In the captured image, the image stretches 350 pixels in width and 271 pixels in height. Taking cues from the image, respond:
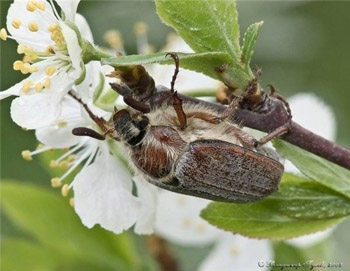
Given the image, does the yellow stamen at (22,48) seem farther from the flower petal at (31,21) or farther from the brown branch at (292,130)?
the brown branch at (292,130)

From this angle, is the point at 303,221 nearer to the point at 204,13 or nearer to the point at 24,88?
the point at 204,13

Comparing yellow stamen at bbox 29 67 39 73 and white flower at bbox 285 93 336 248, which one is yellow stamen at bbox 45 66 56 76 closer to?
yellow stamen at bbox 29 67 39 73

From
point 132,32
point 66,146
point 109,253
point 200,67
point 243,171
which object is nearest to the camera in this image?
point 200,67

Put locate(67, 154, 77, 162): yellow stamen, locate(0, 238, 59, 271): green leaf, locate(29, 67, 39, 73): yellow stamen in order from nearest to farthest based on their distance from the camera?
locate(29, 67, 39, 73): yellow stamen
locate(67, 154, 77, 162): yellow stamen
locate(0, 238, 59, 271): green leaf

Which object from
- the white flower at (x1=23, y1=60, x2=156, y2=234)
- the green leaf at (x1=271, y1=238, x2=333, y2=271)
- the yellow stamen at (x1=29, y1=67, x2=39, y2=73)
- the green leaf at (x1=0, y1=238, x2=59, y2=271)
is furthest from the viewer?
the green leaf at (x1=271, y1=238, x2=333, y2=271)

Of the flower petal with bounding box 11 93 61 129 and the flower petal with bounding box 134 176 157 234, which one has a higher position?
the flower petal with bounding box 11 93 61 129

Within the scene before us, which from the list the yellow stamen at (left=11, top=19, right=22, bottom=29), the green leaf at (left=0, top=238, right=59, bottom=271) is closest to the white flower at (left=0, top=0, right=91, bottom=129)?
the yellow stamen at (left=11, top=19, right=22, bottom=29)

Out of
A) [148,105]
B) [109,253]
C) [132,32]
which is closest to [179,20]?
[148,105]
